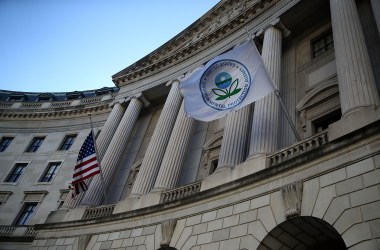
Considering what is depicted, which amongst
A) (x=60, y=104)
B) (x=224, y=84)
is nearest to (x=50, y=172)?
(x=60, y=104)

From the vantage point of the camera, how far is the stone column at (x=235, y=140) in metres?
15.7

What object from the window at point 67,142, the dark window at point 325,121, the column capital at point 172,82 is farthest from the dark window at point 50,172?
the dark window at point 325,121

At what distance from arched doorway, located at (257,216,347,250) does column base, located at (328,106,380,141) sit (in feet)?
9.49

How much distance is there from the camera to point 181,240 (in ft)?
46.6

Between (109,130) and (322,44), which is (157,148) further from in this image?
(322,44)

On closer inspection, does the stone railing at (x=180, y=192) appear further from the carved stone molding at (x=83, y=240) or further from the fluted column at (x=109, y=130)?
the fluted column at (x=109, y=130)

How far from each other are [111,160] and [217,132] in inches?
299

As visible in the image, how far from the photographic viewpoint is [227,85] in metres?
14.5

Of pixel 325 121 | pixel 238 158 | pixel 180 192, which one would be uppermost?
pixel 325 121

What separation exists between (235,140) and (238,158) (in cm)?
104

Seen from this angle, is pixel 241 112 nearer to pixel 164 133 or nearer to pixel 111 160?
pixel 164 133

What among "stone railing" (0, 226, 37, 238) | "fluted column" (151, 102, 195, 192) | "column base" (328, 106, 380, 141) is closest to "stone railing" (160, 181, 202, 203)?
"fluted column" (151, 102, 195, 192)

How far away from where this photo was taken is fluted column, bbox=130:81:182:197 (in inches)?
770

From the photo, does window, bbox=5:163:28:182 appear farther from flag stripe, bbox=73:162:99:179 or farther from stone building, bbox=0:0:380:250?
flag stripe, bbox=73:162:99:179
